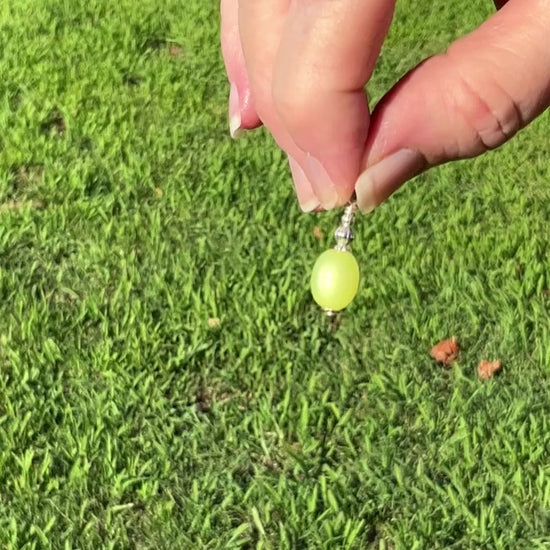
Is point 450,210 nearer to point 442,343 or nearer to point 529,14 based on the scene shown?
point 442,343

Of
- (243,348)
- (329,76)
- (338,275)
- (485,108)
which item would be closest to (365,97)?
(329,76)

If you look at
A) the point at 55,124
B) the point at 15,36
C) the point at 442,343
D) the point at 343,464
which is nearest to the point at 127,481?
the point at 343,464

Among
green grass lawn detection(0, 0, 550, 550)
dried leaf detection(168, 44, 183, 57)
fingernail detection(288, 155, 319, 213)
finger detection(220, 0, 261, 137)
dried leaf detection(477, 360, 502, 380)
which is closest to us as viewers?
fingernail detection(288, 155, 319, 213)

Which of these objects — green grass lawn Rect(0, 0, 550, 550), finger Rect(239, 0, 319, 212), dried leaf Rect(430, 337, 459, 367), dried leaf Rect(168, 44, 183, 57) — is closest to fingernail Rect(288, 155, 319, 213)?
finger Rect(239, 0, 319, 212)

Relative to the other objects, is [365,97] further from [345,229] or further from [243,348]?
[243,348]

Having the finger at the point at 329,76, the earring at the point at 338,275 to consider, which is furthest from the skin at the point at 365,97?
the earring at the point at 338,275

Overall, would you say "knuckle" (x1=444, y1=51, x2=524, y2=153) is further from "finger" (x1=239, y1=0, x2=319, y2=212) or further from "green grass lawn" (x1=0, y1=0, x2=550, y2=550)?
"green grass lawn" (x1=0, y1=0, x2=550, y2=550)
